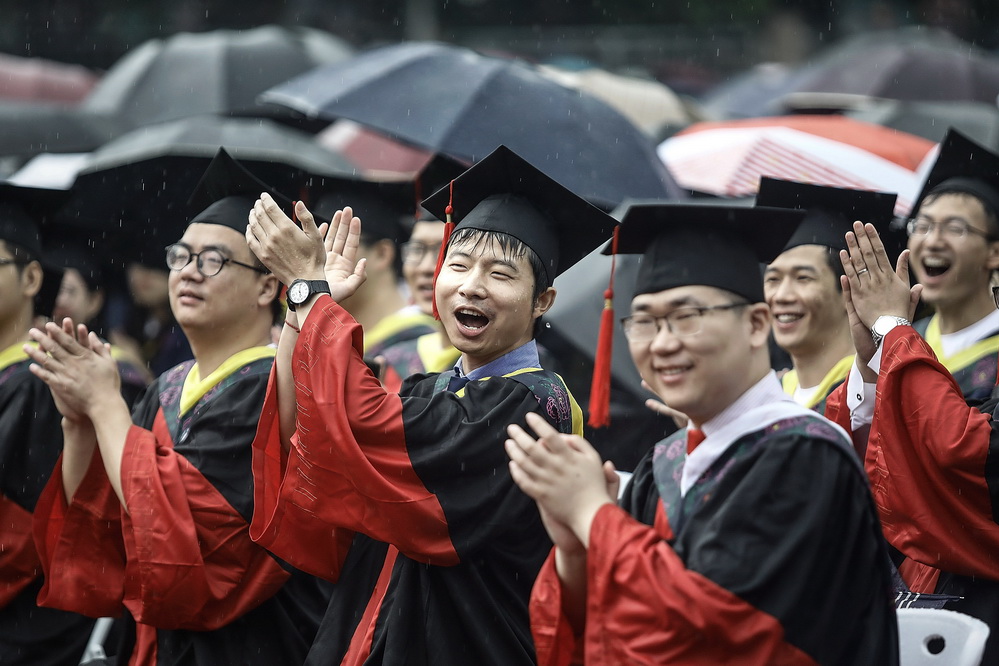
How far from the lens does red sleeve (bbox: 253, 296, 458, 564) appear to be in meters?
3.43

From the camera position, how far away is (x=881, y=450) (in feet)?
12.5

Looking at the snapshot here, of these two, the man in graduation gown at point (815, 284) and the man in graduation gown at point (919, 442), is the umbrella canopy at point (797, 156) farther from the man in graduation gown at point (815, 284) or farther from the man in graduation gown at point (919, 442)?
the man in graduation gown at point (919, 442)

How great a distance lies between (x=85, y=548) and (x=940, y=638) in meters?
2.95

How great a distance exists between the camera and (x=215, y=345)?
15.0 feet

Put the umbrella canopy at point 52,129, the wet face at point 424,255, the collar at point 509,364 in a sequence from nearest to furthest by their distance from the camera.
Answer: the collar at point 509,364, the wet face at point 424,255, the umbrella canopy at point 52,129

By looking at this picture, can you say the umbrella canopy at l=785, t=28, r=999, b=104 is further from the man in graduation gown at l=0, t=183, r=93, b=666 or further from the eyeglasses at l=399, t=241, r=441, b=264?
the man in graduation gown at l=0, t=183, r=93, b=666

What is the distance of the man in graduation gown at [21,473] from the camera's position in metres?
4.72

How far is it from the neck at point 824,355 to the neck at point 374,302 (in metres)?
2.91

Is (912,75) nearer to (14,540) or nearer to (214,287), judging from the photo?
(214,287)

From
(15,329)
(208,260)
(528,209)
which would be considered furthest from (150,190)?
(528,209)

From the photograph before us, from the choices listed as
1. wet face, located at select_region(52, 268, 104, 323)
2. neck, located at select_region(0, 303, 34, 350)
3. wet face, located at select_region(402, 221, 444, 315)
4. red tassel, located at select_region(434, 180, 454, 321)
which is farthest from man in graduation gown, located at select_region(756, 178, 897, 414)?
wet face, located at select_region(52, 268, 104, 323)

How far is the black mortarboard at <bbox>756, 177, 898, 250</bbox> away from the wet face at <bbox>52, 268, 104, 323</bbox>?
13.6 feet

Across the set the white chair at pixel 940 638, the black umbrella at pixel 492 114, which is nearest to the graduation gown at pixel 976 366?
the white chair at pixel 940 638

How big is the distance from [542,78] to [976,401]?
3.19m
